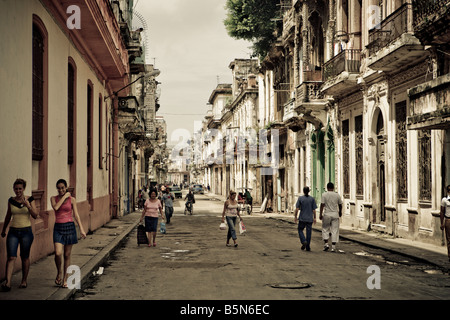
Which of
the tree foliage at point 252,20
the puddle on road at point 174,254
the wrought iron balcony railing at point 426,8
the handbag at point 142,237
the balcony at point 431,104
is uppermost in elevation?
the tree foliage at point 252,20

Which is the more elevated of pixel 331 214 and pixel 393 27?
pixel 393 27

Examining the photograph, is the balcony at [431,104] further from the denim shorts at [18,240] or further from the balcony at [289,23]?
the balcony at [289,23]

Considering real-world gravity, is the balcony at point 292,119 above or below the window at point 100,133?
above

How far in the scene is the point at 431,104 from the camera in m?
14.3

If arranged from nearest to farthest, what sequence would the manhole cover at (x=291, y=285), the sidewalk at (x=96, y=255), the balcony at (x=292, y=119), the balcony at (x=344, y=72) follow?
the sidewalk at (x=96, y=255)
the manhole cover at (x=291, y=285)
the balcony at (x=344, y=72)
the balcony at (x=292, y=119)

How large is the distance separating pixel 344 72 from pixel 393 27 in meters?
4.40

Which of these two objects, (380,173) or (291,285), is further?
(380,173)

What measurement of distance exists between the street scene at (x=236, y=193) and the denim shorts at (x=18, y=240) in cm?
2

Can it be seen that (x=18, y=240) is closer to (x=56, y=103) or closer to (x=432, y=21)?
(x=56, y=103)

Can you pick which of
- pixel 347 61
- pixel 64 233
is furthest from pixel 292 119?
pixel 64 233

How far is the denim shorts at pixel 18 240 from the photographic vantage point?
881 cm

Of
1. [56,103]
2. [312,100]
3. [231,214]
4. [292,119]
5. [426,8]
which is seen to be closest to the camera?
[56,103]

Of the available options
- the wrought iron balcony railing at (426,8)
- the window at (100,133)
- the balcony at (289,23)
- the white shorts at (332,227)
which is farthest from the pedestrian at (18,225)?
the balcony at (289,23)

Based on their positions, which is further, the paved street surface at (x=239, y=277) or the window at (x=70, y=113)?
the window at (x=70, y=113)
